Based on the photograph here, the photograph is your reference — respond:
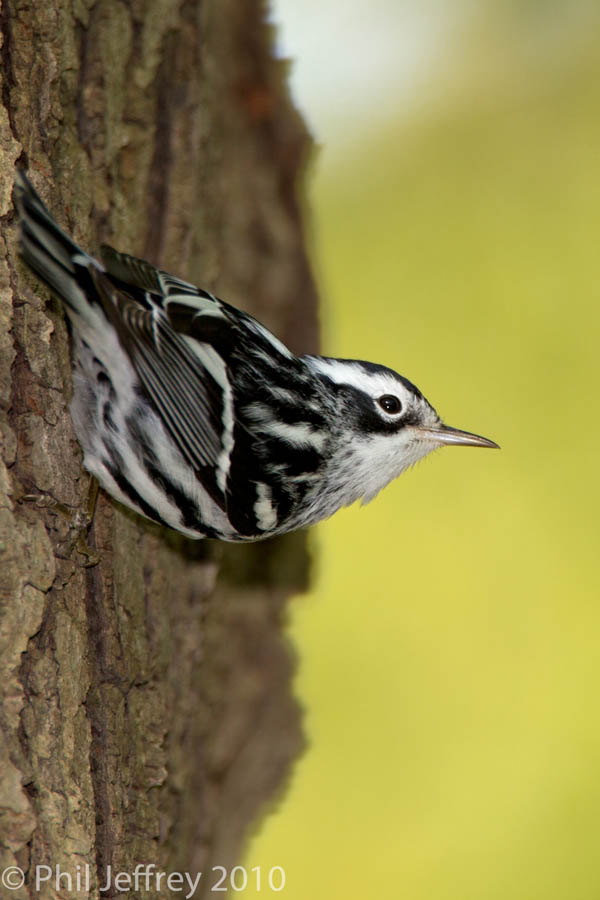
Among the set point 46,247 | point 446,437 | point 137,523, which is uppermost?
point 46,247

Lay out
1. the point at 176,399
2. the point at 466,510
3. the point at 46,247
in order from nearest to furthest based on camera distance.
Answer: the point at 46,247, the point at 176,399, the point at 466,510

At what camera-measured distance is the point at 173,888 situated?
267 centimetres

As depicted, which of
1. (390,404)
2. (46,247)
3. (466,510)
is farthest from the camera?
(466,510)

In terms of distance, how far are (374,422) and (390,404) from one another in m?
0.08

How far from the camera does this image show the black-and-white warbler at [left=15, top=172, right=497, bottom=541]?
2.17 m

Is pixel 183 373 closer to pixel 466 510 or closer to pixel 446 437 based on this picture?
pixel 446 437

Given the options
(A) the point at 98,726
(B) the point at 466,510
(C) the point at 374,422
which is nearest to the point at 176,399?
(C) the point at 374,422

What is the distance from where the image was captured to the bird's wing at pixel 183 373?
2234mm

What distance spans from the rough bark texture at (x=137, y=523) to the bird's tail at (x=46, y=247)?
0.15ft

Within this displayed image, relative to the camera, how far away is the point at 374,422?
8.90 feet

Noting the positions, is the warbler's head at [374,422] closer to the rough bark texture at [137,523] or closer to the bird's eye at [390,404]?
the bird's eye at [390,404]

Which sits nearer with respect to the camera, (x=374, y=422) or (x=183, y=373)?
(x=183, y=373)

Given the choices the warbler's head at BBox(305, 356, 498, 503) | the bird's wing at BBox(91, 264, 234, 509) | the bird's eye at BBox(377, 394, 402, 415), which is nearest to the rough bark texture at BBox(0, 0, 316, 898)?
the bird's wing at BBox(91, 264, 234, 509)

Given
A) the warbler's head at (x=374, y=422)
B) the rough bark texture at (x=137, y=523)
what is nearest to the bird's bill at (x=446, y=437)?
the warbler's head at (x=374, y=422)
